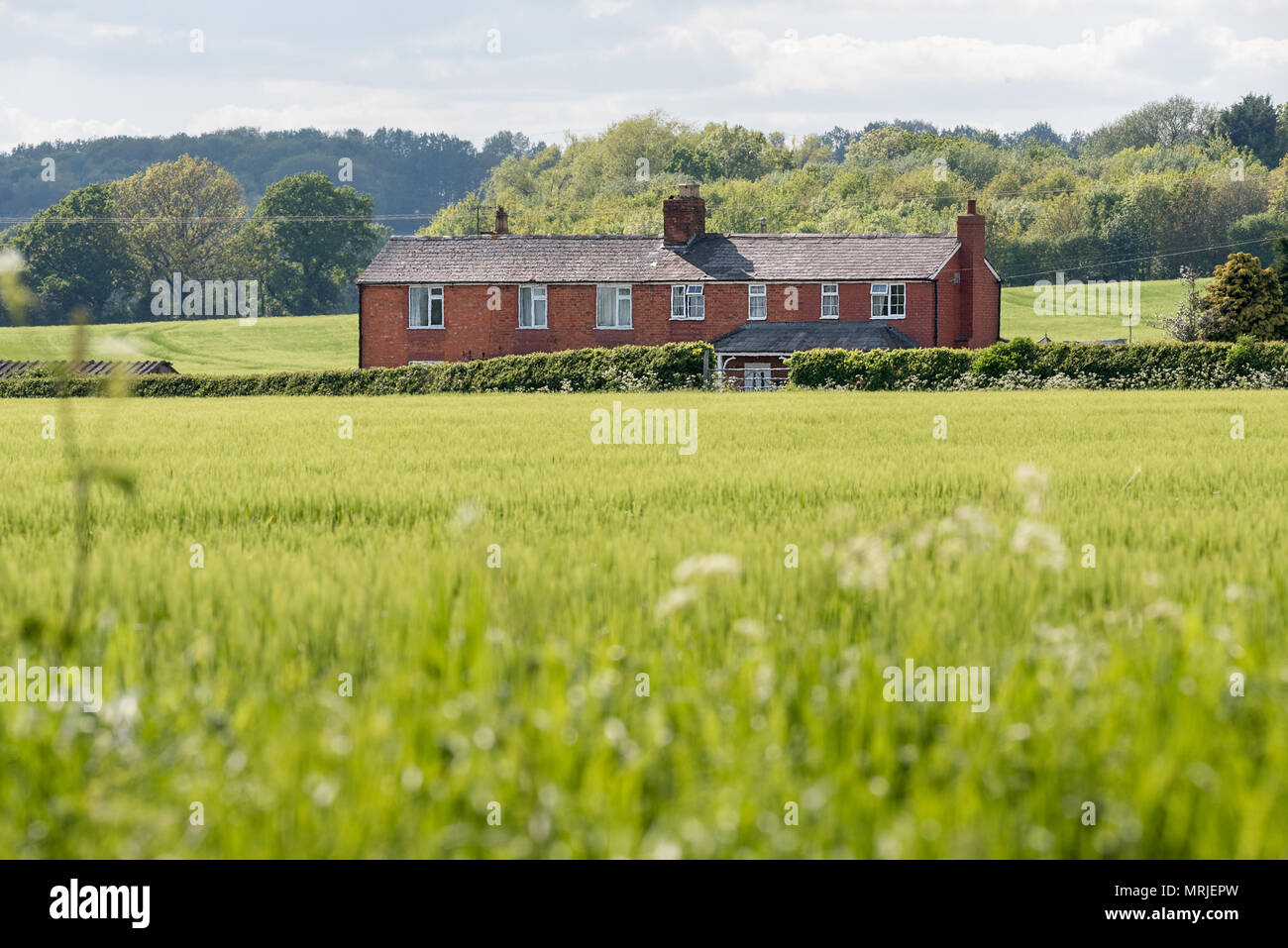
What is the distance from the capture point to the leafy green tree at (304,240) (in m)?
116

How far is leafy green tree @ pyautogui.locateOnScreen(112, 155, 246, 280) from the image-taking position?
369ft

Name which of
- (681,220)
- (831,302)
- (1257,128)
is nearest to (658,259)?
(681,220)

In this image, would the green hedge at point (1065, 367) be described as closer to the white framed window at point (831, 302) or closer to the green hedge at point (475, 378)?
the green hedge at point (475, 378)

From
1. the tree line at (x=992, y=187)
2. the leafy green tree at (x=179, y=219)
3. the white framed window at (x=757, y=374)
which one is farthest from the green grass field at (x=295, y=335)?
the white framed window at (x=757, y=374)

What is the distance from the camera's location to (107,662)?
4391mm

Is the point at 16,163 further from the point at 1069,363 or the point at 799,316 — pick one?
the point at 1069,363

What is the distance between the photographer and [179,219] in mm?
114062

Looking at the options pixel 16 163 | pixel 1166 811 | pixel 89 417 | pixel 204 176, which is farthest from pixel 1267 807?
pixel 16 163

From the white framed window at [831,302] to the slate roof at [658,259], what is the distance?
577mm

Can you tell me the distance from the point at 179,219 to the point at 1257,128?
11738cm

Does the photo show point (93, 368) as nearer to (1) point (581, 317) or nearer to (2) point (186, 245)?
(1) point (581, 317)

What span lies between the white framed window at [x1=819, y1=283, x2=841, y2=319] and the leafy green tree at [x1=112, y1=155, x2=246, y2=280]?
2986 inches

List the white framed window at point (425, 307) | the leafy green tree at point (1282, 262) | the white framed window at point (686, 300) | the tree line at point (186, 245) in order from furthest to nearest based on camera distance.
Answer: the tree line at point (186, 245), the white framed window at point (425, 307), the white framed window at point (686, 300), the leafy green tree at point (1282, 262)
